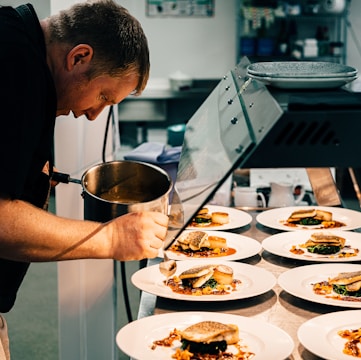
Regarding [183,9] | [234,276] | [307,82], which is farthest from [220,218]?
[183,9]

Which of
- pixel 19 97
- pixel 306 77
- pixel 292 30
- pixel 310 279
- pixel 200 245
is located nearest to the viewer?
pixel 306 77

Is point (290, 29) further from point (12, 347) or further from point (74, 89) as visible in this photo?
point (74, 89)

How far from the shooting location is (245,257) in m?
2.33

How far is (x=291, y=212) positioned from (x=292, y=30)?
5.99 metres

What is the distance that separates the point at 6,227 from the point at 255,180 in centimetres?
222

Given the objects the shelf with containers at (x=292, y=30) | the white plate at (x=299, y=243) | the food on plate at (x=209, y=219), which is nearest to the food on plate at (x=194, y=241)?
the white plate at (x=299, y=243)

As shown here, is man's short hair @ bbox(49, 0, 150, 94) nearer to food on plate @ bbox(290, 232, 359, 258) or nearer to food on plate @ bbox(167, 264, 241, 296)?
food on plate @ bbox(167, 264, 241, 296)

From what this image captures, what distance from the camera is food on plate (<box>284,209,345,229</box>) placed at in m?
2.77

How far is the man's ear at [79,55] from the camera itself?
178 centimetres

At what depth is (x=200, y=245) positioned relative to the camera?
2.39m

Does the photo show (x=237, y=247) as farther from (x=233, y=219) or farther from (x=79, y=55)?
(x=79, y=55)

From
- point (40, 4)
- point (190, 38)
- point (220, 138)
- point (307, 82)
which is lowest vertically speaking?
point (190, 38)

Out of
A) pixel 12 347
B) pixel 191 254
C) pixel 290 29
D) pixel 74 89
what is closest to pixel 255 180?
pixel 191 254

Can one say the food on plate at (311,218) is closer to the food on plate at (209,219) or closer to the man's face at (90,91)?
the food on plate at (209,219)
